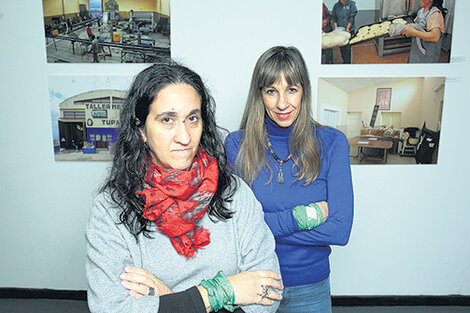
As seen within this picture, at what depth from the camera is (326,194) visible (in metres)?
1.53

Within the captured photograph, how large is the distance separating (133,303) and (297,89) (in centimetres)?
112

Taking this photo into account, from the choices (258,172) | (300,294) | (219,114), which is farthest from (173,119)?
(219,114)

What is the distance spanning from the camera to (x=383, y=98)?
7.98ft

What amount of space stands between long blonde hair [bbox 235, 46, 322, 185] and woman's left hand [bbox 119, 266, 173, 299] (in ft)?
2.08

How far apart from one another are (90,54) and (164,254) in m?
1.93

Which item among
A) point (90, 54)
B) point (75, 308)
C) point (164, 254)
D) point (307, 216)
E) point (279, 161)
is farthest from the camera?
point (75, 308)

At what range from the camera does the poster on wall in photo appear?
8.14ft

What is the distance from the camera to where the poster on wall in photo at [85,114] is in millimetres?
2482

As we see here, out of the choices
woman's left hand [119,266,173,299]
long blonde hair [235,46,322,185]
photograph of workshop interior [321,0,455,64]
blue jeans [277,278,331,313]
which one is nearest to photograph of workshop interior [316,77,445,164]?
photograph of workshop interior [321,0,455,64]

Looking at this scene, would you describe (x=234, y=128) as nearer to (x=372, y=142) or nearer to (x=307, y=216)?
(x=372, y=142)

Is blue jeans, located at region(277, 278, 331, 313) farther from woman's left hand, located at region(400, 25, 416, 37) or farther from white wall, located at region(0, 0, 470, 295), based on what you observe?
woman's left hand, located at region(400, 25, 416, 37)

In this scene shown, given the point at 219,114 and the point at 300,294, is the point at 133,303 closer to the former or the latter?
the point at 300,294

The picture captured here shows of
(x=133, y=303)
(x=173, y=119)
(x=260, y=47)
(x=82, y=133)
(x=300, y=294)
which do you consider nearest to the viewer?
(x=133, y=303)

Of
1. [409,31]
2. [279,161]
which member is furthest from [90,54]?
[409,31]
